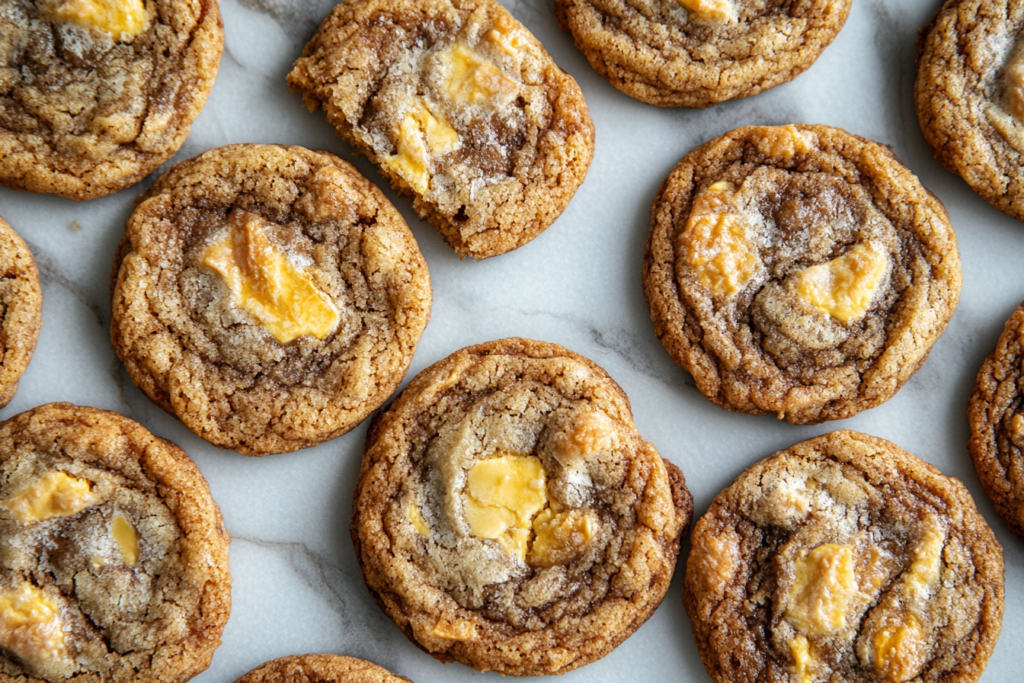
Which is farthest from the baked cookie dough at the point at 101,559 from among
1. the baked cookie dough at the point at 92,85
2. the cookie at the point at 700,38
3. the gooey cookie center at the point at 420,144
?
the cookie at the point at 700,38

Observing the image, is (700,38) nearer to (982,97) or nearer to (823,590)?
(982,97)

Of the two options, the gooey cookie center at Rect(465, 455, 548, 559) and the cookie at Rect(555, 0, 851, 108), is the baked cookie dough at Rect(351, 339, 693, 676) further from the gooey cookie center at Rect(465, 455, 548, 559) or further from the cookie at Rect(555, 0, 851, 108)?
the cookie at Rect(555, 0, 851, 108)

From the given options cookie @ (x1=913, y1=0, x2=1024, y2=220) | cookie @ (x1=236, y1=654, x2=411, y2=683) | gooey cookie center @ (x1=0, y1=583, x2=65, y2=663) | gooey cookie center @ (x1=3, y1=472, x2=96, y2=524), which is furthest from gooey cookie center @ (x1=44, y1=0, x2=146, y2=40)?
cookie @ (x1=913, y1=0, x2=1024, y2=220)

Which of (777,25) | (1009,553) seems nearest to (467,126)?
(777,25)

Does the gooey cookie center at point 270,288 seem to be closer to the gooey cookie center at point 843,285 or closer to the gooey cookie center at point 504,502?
the gooey cookie center at point 504,502

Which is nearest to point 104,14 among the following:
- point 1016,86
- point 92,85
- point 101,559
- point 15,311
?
point 92,85
